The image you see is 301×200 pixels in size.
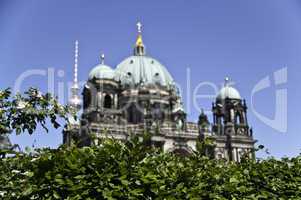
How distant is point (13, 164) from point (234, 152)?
1731 inches

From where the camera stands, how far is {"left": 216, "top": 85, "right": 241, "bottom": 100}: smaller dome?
51.6m

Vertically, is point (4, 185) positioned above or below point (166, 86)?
below

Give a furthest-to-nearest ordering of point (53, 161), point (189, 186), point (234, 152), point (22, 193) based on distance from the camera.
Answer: point (234, 152) < point (189, 186) < point (53, 161) < point (22, 193)

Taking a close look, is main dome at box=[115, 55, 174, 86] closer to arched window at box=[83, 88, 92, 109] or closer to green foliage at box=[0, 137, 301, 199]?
arched window at box=[83, 88, 92, 109]

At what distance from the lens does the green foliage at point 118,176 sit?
4.50 m

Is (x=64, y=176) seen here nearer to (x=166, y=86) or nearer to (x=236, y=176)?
(x=236, y=176)

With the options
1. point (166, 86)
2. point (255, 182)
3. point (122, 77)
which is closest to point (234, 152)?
point (166, 86)

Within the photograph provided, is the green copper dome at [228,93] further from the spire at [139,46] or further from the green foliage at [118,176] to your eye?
the green foliage at [118,176]

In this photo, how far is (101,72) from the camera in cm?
4812

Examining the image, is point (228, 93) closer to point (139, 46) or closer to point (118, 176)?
point (139, 46)

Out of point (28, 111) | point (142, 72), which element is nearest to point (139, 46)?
point (142, 72)

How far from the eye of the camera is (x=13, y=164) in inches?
188

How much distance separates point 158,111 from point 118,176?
4436 centimetres

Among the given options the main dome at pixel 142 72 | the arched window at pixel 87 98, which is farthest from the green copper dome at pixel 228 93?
the arched window at pixel 87 98
